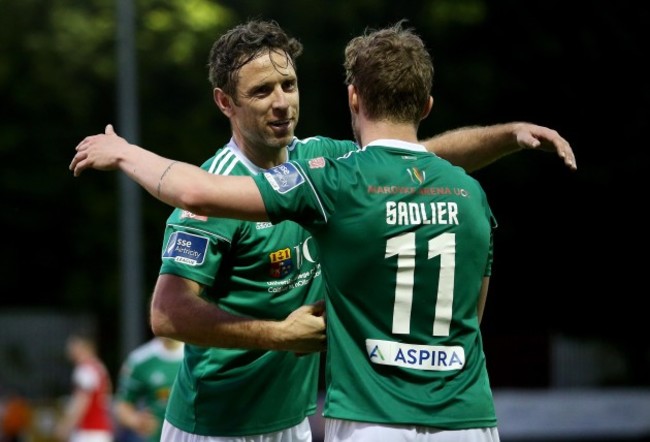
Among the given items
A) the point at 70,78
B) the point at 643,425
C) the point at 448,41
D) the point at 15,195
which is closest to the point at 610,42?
the point at 448,41

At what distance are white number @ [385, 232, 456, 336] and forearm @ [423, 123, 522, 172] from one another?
122 centimetres

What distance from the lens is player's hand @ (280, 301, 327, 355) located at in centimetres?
478

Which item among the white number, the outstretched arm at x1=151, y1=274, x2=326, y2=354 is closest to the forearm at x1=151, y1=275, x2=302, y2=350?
the outstretched arm at x1=151, y1=274, x2=326, y2=354

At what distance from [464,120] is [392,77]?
18.7 metres

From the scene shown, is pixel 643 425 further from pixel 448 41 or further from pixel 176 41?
pixel 176 41

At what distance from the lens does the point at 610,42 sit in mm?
23359

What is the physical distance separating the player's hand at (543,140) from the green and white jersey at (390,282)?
0.64 m

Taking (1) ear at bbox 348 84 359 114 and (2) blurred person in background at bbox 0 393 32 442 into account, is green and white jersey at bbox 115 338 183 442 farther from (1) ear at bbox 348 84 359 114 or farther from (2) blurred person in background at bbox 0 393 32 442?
(2) blurred person in background at bbox 0 393 32 442

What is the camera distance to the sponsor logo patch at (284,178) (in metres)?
4.54

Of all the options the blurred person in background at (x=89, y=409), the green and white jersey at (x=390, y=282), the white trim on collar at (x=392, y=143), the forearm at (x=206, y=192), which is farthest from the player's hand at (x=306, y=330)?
the blurred person in background at (x=89, y=409)

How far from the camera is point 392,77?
183 inches

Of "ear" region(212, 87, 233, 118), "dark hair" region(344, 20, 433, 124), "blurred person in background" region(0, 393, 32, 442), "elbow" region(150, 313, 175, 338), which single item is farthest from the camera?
"blurred person in background" region(0, 393, 32, 442)

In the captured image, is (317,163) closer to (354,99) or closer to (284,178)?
(284,178)

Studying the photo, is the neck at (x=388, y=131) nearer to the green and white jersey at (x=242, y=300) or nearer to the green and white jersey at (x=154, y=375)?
the green and white jersey at (x=242, y=300)
